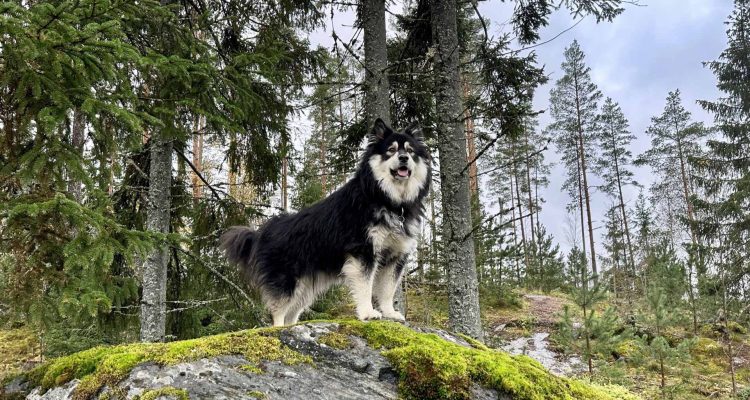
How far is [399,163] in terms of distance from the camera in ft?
13.9

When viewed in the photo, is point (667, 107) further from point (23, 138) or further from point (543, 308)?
point (23, 138)

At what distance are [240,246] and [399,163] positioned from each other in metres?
→ 2.38

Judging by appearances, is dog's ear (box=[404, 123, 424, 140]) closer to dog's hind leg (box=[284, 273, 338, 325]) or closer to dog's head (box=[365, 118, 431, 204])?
dog's head (box=[365, 118, 431, 204])

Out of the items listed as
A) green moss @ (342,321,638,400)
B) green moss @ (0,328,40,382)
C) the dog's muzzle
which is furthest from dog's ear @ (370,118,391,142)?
green moss @ (0,328,40,382)

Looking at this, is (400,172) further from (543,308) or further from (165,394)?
(543,308)

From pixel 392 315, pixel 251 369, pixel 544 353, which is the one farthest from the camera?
pixel 544 353

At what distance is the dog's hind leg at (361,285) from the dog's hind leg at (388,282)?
377 mm

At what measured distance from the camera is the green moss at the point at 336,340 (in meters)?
3.20

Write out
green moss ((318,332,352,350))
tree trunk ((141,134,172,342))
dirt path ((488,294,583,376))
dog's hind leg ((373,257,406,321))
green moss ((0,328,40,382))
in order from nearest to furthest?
green moss ((318,332,352,350)), dog's hind leg ((373,257,406,321)), tree trunk ((141,134,172,342)), green moss ((0,328,40,382)), dirt path ((488,294,583,376))

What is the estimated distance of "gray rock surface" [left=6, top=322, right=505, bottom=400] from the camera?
8.17 ft

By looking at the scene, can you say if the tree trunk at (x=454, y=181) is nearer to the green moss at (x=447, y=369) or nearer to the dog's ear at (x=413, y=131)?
the dog's ear at (x=413, y=131)

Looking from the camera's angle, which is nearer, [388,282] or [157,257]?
[388,282]

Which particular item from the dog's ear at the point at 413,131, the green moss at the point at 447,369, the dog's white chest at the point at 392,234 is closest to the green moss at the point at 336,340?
the green moss at the point at 447,369

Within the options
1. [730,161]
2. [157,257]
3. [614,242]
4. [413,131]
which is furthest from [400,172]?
[614,242]
